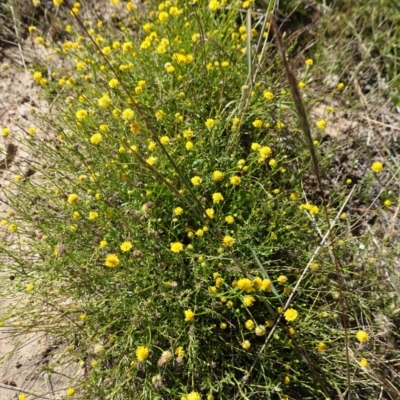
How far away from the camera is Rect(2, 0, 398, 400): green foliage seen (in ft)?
6.11

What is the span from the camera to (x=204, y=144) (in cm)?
225

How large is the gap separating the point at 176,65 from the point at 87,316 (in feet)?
4.95

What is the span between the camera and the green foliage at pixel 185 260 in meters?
1.86

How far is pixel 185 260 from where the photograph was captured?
2.18 meters

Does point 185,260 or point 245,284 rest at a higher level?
point 185,260

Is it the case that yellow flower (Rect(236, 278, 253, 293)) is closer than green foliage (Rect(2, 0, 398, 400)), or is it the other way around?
yellow flower (Rect(236, 278, 253, 293))

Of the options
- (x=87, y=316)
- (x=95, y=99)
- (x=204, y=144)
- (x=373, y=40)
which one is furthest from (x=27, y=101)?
(x=373, y=40)

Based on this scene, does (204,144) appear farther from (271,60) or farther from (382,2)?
(382,2)

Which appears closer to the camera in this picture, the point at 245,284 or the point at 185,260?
the point at 245,284

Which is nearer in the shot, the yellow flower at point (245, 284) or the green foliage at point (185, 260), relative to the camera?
the yellow flower at point (245, 284)

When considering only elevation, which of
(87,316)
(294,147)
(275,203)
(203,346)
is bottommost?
(203,346)

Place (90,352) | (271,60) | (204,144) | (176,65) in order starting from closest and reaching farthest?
1. (90,352)
2. (204,144)
3. (176,65)
4. (271,60)

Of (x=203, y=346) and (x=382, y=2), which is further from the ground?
(x=382, y=2)

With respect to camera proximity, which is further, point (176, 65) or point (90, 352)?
point (176, 65)
